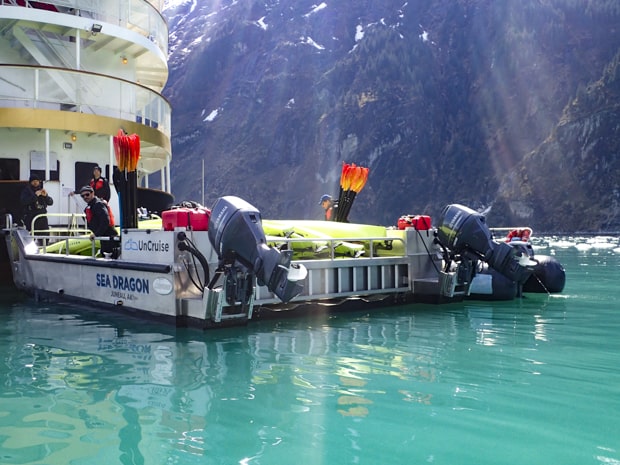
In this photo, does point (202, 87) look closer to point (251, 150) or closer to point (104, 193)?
point (251, 150)

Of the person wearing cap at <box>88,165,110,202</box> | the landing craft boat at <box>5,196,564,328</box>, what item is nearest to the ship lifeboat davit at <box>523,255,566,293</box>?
the landing craft boat at <box>5,196,564,328</box>

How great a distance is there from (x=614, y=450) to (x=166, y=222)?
19.5 ft

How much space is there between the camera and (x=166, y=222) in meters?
8.20

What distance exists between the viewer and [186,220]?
8.13 metres

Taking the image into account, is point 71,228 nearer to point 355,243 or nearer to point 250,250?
point 355,243

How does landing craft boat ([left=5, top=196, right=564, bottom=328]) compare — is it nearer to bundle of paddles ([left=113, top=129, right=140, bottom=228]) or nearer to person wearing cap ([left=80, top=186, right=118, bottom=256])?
person wearing cap ([left=80, top=186, right=118, bottom=256])

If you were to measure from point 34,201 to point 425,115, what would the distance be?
139331 millimetres

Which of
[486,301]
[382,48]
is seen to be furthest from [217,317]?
[382,48]

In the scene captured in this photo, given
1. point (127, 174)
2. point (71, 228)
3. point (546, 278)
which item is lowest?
point (546, 278)

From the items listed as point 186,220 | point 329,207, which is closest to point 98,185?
point 186,220

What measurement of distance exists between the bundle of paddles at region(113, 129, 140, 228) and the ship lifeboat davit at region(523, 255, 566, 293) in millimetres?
7820

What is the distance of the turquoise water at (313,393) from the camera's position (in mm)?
3955

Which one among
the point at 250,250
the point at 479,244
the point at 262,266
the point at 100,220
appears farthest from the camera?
the point at 479,244

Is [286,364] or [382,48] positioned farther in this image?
[382,48]
